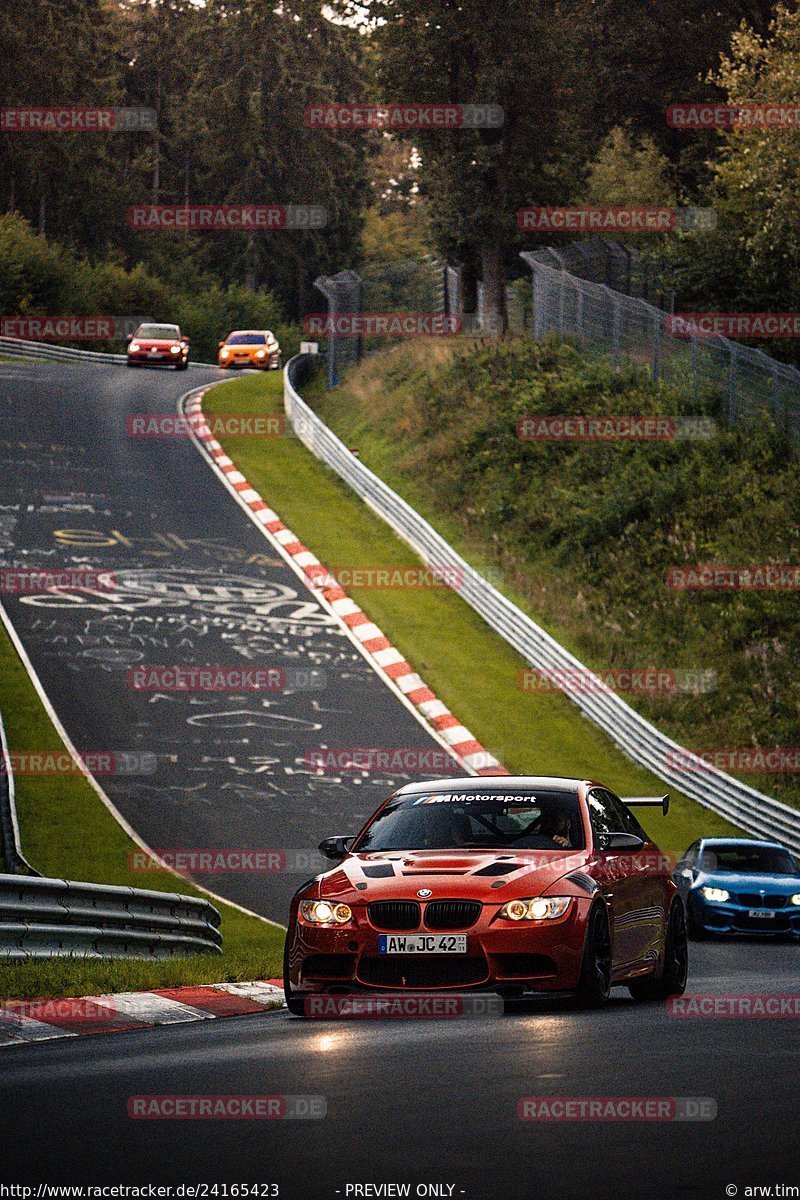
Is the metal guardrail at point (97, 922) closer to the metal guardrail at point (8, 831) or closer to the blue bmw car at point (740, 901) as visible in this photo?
the metal guardrail at point (8, 831)

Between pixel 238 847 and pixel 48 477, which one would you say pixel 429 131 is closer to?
pixel 48 477

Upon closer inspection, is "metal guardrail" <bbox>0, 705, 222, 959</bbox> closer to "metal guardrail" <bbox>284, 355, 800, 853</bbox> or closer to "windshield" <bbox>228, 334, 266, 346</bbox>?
"metal guardrail" <bbox>284, 355, 800, 853</bbox>

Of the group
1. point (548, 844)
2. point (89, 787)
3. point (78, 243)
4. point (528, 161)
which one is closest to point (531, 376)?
point (528, 161)

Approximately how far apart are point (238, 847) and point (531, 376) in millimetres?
23163

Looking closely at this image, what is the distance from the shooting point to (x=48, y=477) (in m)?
38.6

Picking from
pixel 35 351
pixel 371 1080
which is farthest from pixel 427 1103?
pixel 35 351

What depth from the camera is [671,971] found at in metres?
12.0

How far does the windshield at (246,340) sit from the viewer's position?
63094mm

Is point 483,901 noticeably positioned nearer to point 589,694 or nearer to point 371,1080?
point 371,1080

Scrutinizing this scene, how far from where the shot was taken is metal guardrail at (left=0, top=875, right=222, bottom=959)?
1164 cm

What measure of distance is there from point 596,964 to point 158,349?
1991 inches

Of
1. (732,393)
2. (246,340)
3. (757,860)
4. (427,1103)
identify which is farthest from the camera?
(246,340)

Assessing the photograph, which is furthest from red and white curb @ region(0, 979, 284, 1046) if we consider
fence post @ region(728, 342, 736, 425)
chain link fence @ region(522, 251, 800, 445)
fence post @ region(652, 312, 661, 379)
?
fence post @ region(652, 312, 661, 379)

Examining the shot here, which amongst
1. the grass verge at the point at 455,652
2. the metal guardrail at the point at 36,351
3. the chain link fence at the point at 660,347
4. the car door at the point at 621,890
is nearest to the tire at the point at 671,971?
the car door at the point at 621,890
